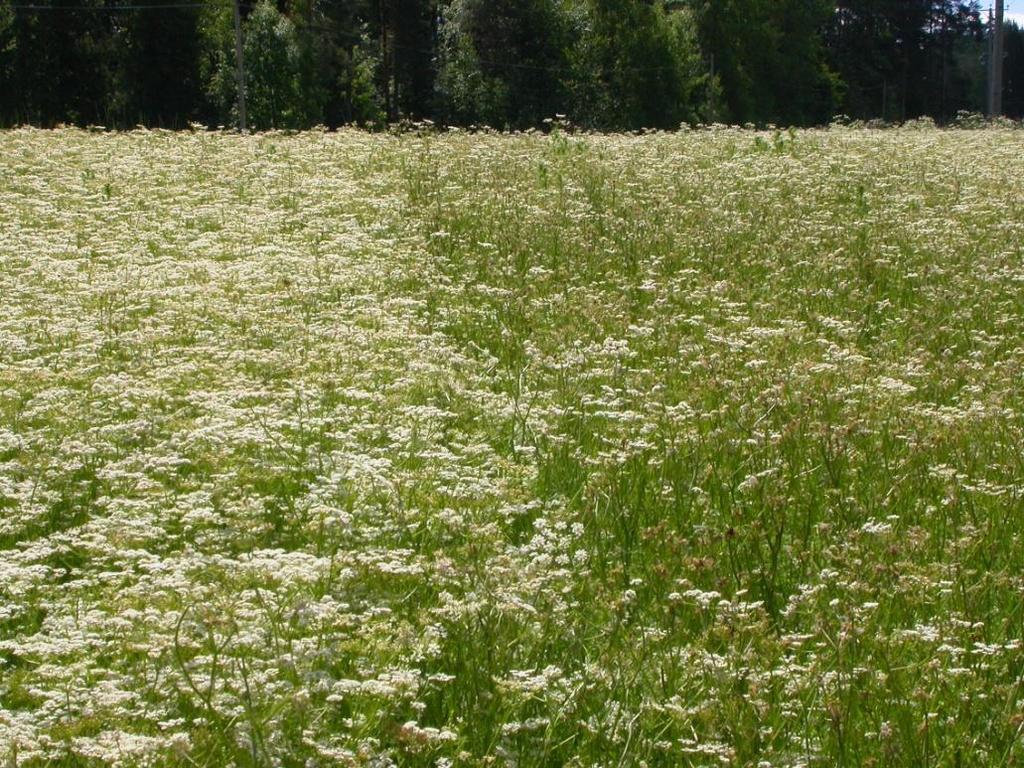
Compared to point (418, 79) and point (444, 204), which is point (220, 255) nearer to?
point (444, 204)

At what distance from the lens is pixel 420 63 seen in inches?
2061

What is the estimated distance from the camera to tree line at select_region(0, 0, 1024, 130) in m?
39.8

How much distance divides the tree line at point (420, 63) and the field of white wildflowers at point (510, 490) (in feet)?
58.3

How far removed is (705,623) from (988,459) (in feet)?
6.79

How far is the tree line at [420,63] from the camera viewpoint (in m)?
39.8

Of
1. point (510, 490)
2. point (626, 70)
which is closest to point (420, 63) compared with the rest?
point (626, 70)

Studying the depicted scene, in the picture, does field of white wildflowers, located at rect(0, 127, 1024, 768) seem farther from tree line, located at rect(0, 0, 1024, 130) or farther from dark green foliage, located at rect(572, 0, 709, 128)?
dark green foliage, located at rect(572, 0, 709, 128)

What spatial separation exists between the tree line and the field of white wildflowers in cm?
1776

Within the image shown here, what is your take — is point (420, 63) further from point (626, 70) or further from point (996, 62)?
point (996, 62)

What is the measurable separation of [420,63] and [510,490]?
49.6m

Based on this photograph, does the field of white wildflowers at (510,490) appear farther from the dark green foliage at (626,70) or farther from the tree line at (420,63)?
the dark green foliage at (626,70)

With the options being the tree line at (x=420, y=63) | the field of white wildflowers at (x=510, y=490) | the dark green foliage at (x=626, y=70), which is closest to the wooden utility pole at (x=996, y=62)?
the tree line at (x=420, y=63)

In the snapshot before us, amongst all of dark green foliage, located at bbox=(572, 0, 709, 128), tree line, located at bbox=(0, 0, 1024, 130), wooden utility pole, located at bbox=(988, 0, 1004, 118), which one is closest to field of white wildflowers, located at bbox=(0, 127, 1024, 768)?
tree line, located at bbox=(0, 0, 1024, 130)

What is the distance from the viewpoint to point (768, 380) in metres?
6.28
